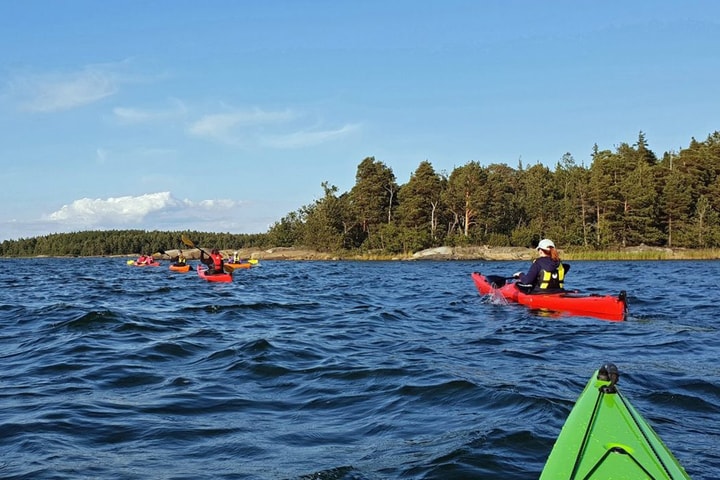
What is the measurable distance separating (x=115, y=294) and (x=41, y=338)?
9372 millimetres

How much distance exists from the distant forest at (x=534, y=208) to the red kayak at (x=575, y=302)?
160 feet

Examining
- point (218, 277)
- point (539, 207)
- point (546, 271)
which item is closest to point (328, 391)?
point (546, 271)

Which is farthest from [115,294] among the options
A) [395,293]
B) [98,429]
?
[98,429]

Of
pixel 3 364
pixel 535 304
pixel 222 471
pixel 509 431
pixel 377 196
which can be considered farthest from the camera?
pixel 377 196

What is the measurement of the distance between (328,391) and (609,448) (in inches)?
144

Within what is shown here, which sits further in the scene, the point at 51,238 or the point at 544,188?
the point at 51,238

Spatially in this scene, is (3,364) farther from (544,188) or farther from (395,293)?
(544,188)

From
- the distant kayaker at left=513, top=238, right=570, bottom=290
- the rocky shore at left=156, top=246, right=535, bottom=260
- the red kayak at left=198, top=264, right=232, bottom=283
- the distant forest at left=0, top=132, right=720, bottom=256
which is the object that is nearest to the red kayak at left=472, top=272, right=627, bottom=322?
the distant kayaker at left=513, top=238, right=570, bottom=290

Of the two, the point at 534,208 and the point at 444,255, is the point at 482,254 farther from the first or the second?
the point at 534,208

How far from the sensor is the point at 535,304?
43.0 feet

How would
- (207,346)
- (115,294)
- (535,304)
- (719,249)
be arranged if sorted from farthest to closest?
(719,249) → (115,294) → (535,304) → (207,346)

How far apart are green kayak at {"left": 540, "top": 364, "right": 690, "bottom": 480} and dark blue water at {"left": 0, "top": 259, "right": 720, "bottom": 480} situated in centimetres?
79

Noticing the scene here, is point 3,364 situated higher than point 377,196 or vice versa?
point 377,196

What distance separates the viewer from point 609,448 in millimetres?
3121
